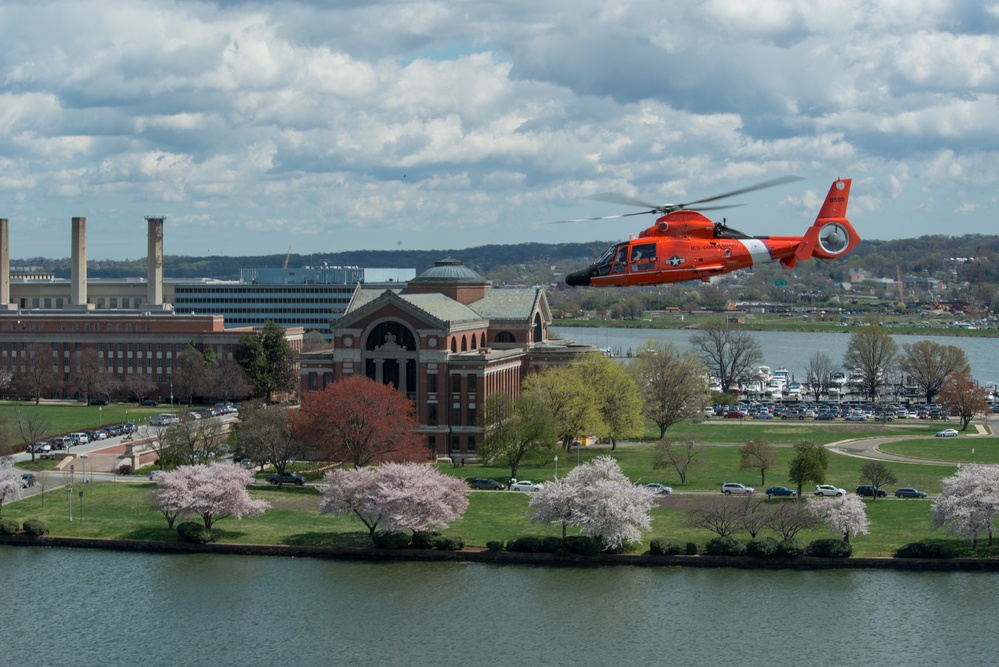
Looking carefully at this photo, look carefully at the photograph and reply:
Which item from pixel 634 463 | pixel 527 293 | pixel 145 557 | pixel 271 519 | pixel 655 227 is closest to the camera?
pixel 655 227

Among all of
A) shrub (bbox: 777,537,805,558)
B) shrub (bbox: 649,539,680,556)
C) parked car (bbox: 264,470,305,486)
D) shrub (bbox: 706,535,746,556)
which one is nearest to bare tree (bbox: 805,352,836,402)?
parked car (bbox: 264,470,305,486)

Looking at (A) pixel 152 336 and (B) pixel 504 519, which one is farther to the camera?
(A) pixel 152 336

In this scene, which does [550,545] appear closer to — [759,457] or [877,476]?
[759,457]

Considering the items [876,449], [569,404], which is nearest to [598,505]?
[569,404]

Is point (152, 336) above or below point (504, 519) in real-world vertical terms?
above

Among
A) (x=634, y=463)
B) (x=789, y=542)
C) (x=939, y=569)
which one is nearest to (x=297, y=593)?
(x=789, y=542)

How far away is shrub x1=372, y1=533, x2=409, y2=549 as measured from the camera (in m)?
81.2

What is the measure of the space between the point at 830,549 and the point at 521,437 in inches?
1252

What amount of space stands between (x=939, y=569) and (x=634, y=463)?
34875 millimetres

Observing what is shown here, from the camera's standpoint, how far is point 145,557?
81688 mm

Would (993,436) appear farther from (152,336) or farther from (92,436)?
(152,336)

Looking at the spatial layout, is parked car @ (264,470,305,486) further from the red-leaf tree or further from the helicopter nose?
the helicopter nose

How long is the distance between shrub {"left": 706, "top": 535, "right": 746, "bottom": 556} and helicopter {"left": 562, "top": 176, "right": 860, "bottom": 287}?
2176 cm

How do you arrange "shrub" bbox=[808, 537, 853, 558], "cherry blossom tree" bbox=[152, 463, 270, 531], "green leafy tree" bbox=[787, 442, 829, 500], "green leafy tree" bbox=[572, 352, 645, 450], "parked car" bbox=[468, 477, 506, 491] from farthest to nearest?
"green leafy tree" bbox=[572, 352, 645, 450] → "parked car" bbox=[468, 477, 506, 491] → "green leafy tree" bbox=[787, 442, 829, 500] → "cherry blossom tree" bbox=[152, 463, 270, 531] → "shrub" bbox=[808, 537, 853, 558]
